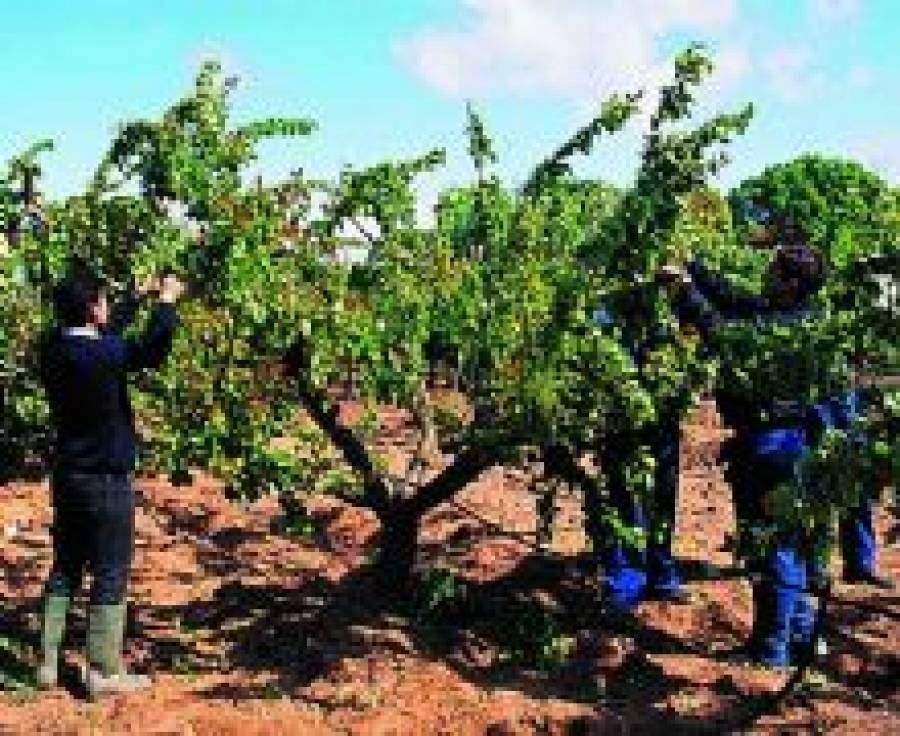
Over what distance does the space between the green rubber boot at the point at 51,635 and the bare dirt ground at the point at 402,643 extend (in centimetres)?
11

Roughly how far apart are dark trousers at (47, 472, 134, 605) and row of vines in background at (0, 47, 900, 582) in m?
0.59

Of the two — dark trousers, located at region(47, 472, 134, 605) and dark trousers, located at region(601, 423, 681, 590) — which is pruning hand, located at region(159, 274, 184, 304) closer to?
dark trousers, located at region(47, 472, 134, 605)

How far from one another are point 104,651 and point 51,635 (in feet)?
0.93

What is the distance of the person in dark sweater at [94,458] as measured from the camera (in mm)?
7836

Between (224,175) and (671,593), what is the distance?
3529mm

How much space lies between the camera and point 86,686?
807 centimetres

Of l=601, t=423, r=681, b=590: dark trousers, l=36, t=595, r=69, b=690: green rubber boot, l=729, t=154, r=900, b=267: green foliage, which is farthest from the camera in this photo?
l=729, t=154, r=900, b=267: green foliage

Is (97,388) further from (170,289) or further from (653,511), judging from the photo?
(653,511)

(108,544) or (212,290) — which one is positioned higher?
(212,290)

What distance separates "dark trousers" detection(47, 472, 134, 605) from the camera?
793 cm

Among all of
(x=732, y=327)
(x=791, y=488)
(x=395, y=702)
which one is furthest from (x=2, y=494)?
(x=791, y=488)

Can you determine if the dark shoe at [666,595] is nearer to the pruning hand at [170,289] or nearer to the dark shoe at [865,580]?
the dark shoe at [865,580]

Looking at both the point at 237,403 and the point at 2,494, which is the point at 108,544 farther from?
the point at 2,494

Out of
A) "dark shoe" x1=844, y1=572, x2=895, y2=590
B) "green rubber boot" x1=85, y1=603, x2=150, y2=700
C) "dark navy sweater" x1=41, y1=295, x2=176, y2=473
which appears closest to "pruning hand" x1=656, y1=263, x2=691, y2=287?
"dark navy sweater" x1=41, y1=295, x2=176, y2=473
